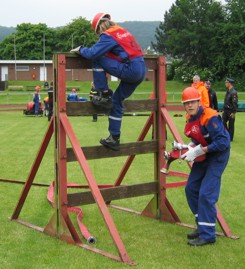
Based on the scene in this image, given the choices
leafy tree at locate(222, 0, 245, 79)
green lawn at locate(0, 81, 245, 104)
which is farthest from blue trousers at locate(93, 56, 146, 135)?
leafy tree at locate(222, 0, 245, 79)

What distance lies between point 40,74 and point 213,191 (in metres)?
79.8

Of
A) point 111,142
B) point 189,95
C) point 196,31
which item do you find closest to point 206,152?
point 189,95

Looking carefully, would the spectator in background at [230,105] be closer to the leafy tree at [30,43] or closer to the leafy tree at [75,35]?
the leafy tree at [30,43]

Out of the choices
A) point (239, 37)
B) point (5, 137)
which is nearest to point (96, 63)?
point (5, 137)

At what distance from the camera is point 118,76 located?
682 cm

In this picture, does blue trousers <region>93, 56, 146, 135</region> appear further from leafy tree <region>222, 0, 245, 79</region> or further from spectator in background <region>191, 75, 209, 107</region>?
leafy tree <region>222, 0, 245, 79</region>

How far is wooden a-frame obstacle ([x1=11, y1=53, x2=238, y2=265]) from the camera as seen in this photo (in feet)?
21.7

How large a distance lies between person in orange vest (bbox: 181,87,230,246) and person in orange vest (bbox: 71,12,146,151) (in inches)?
28.6

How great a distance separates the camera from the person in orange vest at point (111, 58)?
6609 mm

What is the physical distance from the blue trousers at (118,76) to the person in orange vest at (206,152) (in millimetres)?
657

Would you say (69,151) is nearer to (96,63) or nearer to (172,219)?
(96,63)

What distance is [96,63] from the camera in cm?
683

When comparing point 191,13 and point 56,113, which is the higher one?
point 191,13

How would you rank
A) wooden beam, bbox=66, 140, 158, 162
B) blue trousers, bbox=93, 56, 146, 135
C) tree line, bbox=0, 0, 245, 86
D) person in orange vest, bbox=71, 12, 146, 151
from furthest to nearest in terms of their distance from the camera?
tree line, bbox=0, 0, 245, 86, wooden beam, bbox=66, 140, 158, 162, blue trousers, bbox=93, 56, 146, 135, person in orange vest, bbox=71, 12, 146, 151
